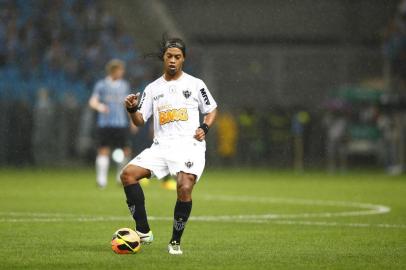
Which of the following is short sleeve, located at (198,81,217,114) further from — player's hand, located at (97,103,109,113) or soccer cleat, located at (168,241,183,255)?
player's hand, located at (97,103,109,113)

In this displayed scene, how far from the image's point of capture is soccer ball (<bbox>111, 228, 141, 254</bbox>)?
32.1ft

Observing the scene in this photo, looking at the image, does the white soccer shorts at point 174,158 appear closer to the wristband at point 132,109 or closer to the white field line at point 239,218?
the wristband at point 132,109

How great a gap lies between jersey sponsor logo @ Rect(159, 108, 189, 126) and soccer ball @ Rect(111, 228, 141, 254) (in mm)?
1160

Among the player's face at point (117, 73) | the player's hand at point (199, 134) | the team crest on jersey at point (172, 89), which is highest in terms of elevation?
the player's face at point (117, 73)

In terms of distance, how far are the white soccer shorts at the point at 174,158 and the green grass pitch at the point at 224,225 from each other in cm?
79

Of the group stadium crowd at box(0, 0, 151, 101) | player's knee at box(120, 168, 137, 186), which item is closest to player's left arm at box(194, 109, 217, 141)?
player's knee at box(120, 168, 137, 186)

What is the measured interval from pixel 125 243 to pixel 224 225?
3345mm

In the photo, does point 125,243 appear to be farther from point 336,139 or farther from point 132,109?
point 336,139

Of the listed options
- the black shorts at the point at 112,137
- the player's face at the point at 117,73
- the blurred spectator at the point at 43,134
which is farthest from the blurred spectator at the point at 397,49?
the player's face at the point at 117,73

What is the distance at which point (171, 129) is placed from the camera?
10.3 m

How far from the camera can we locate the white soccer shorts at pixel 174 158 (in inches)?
395

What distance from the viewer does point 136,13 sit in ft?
115

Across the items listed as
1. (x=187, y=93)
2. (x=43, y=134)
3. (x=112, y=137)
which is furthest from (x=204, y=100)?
(x=43, y=134)

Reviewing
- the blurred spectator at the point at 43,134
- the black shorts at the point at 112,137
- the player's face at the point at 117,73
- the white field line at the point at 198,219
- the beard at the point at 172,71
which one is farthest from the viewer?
the blurred spectator at the point at 43,134
